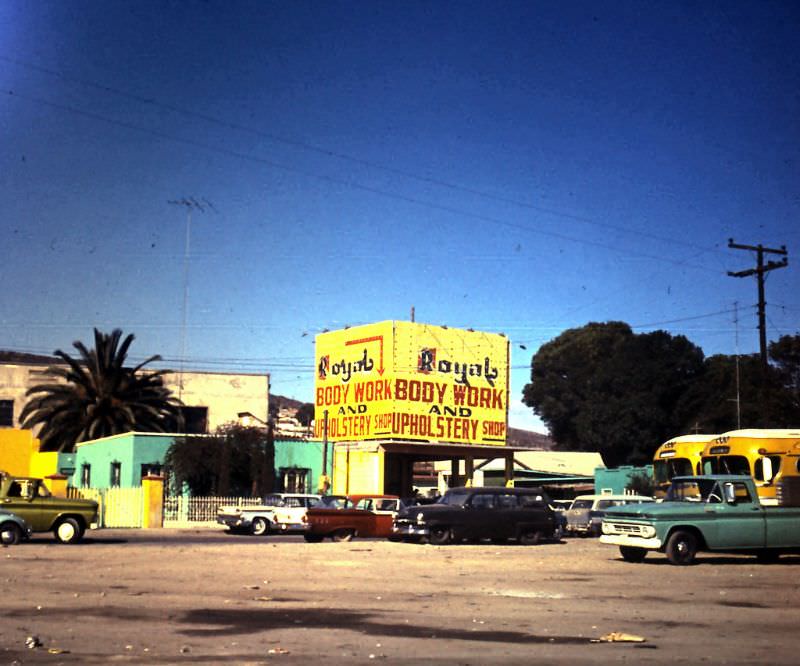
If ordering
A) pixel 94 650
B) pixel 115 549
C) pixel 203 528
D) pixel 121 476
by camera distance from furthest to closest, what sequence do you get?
pixel 121 476 → pixel 203 528 → pixel 115 549 → pixel 94 650

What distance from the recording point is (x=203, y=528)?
144ft

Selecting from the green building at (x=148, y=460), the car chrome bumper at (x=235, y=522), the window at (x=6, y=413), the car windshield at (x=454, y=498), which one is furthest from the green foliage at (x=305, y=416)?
the car windshield at (x=454, y=498)

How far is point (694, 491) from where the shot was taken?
24047 mm

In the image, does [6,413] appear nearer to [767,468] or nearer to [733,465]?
[733,465]

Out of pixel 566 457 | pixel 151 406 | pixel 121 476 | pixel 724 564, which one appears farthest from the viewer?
pixel 566 457

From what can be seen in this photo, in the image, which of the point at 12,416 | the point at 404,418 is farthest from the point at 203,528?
the point at 12,416

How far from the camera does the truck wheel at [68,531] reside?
30844 mm

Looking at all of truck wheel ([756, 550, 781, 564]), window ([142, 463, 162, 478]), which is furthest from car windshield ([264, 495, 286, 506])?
truck wheel ([756, 550, 781, 564])

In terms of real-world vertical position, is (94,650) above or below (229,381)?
below

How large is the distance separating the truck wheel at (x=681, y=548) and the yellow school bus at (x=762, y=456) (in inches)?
250

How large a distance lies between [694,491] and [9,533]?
17546 mm

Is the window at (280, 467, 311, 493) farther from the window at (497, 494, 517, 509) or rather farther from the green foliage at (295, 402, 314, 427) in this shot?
the green foliage at (295, 402, 314, 427)

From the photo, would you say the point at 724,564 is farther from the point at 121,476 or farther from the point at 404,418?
the point at 121,476

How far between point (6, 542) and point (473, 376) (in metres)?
33.7
